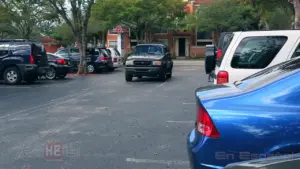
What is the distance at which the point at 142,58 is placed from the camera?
57.5 ft

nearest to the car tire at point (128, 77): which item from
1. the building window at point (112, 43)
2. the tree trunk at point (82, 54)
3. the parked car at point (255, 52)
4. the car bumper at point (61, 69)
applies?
the car bumper at point (61, 69)

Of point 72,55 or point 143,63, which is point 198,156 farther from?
point 72,55

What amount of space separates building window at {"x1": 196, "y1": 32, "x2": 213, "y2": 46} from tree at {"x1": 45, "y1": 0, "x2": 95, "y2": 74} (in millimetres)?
27672

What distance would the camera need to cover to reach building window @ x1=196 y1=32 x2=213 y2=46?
160 ft

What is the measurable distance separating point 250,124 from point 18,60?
1470 cm

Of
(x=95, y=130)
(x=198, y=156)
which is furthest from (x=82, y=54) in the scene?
(x=198, y=156)

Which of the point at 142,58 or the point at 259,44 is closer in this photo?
the point at 259,44

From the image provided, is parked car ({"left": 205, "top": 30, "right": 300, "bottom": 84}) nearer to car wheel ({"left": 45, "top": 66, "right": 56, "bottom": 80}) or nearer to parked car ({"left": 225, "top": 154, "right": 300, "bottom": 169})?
parked car ({"left": 225, "top": 154, "right": 300, "bottom": 169})

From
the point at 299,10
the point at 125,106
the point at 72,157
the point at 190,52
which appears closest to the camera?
the point at 72,157

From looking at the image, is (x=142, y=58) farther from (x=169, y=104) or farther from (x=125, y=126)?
Result: (x=125, y=126)

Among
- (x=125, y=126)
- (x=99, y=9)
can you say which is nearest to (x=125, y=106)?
(x=125, y=126)

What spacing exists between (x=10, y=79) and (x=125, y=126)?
10.4 meters

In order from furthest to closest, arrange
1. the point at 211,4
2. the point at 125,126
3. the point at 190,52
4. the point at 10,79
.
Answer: the point at 190,52
the point at 211,4
the point at 10,79
the point at 125,126

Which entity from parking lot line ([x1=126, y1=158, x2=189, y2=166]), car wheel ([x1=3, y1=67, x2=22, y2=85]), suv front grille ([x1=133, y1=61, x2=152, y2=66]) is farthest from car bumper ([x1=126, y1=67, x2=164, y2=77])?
parking lot line ([x1=126, y1=158, x2=189, y2=166])
